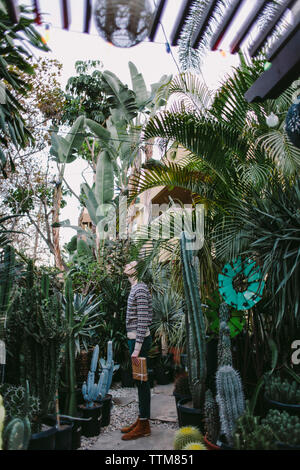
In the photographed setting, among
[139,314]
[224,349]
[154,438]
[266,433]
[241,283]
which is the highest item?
[241,283]

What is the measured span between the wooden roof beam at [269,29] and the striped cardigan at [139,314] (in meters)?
2.58

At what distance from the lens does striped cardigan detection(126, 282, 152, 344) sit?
13.3ft

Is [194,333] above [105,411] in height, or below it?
above

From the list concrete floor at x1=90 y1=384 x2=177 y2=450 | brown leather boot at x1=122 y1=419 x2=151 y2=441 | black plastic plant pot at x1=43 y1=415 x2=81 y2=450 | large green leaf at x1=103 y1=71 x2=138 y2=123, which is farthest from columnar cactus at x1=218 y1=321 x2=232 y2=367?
large green leaf at x1=103 y1=71 x2=138 y2=123

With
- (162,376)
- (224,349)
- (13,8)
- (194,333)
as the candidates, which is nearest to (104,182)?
(162,376)

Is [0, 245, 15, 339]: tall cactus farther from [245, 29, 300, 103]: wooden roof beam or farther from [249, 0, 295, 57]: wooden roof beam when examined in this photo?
[249, 0, 295, 57]: wooden roof beam

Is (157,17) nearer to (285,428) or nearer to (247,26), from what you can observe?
(247,26)

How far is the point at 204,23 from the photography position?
3.05 m

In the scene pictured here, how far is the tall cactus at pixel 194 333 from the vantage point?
12.4 feet

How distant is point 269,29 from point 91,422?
4.12m

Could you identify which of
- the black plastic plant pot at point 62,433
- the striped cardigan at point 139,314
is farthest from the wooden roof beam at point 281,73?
the black plastic plant pot at point 62,433

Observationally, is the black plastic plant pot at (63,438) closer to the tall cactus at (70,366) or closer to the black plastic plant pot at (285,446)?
the tall cactus at (70,366)

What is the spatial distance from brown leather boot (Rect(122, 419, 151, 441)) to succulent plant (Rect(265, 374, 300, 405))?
138 cm
